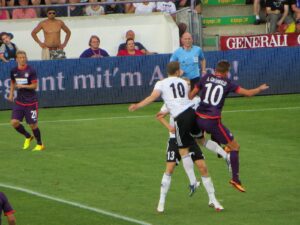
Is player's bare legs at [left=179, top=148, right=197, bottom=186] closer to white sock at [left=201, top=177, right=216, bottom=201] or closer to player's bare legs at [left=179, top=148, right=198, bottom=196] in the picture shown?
player's bare legs at [left=179, top=148, right=198, bottom=196]

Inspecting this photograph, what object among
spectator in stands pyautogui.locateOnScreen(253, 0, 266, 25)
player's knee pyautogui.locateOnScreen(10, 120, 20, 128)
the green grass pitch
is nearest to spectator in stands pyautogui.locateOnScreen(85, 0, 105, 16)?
the green grass pitch

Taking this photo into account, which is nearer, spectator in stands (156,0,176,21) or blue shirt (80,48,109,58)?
blue shirt (80,48,109,58)

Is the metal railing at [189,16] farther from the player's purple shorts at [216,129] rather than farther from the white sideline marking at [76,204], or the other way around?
the player's purple shorts at [216,129]

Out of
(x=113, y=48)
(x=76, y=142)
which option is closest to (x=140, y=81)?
(x=113, y=48)

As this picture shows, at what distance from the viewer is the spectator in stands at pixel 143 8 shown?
32.0 metres

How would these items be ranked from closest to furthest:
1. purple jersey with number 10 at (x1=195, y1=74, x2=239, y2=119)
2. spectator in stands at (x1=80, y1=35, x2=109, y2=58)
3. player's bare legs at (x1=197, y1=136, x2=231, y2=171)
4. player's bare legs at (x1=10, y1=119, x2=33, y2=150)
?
purple jersey with number 10 at (x1=195, y1=74, x2=239, y2=119), player's bare legs at (x1=197, y1=136, x2=231, y2=171), player's bare legs at (x1=10, y1=119, x2=33, y2=150), spectator in stands at (x1=80, y1=35, x2=109, y2=58)

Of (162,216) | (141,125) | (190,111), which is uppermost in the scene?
(190,111)

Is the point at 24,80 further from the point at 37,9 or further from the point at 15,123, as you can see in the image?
the point at 37,9

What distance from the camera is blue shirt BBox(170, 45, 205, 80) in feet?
79.0

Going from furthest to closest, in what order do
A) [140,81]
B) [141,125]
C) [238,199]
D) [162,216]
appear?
[140,81] < [141,125] < [238,199] < [162,216]

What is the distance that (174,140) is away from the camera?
1554 cm

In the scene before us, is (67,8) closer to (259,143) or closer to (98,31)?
(98,31)

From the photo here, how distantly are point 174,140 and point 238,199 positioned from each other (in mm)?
1469

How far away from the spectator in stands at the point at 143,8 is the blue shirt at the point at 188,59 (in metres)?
7.95
